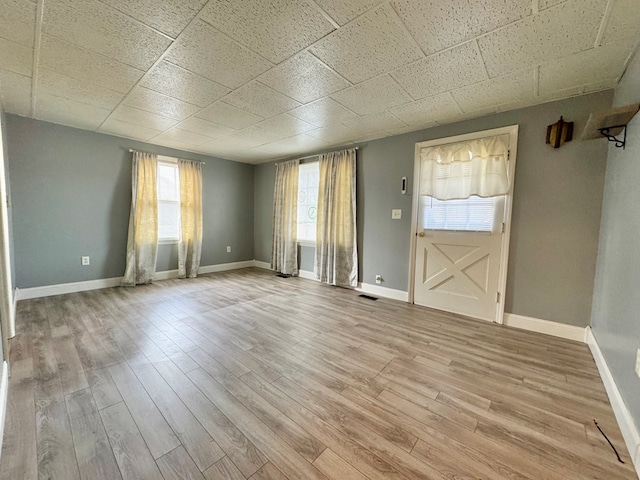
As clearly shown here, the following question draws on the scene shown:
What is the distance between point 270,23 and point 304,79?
633mm

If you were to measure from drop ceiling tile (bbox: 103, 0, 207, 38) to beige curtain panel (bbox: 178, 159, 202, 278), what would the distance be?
11.0 ft

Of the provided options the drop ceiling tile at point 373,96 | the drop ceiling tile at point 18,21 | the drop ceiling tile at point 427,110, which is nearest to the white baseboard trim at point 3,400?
the drop ceiling tile at point 18,21

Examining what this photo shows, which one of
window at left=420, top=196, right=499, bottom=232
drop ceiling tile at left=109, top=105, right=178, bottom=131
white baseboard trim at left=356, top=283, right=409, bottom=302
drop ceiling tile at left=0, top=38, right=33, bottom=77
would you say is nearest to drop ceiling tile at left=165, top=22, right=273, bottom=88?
drop ceiling tile at left=0, top=38, right=33, bottom=77

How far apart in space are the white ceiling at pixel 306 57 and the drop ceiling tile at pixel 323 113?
0.02 metres

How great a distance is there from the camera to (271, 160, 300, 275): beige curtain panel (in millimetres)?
4887

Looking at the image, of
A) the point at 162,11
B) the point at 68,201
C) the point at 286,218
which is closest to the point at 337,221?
the point at 286,218

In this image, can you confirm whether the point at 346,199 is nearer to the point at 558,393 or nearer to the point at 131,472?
the point at 558,393

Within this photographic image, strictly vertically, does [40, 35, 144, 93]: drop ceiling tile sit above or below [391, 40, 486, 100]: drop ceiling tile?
below

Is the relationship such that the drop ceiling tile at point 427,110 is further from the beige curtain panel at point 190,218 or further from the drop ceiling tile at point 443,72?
the beige curtain panel at point 190,218

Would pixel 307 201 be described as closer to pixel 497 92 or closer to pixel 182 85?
pixel 182 85

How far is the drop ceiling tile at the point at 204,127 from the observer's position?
3.17m

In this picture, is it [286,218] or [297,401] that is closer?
[297,401]

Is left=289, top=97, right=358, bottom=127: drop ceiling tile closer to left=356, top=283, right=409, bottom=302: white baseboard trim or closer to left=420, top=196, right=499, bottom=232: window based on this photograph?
left=420, top=196, right=499, bottom=232: window

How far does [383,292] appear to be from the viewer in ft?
12.3
